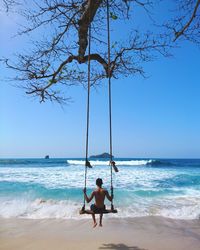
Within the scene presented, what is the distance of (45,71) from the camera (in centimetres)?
493

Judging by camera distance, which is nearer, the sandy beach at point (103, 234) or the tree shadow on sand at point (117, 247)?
the tree shadow on sand at point (117, 247)

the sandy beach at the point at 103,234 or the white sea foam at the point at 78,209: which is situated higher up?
the white sea foam at the point at 78,209

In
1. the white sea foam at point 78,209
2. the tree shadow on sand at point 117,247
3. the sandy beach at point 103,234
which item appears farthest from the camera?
the white sea foam at point 78,209

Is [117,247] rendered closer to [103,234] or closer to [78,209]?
[103,234]

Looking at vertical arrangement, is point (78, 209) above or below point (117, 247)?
above

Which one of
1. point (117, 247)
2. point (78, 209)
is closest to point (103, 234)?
point (117, 247)

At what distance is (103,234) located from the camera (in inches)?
261

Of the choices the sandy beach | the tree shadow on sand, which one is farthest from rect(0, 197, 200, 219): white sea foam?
the tree shadow on sand

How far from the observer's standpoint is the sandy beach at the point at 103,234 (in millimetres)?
5846

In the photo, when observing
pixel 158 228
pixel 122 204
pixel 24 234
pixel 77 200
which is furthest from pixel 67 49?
pixel 77 200

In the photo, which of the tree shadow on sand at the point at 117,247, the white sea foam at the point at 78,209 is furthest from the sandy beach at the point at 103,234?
the white sea foam at the point at 78,209

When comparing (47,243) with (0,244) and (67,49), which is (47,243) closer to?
(0,244)

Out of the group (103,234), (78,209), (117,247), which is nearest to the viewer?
(117,247)

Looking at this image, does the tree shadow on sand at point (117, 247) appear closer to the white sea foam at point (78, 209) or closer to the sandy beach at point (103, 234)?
the sandy beach at point (103, 234)
